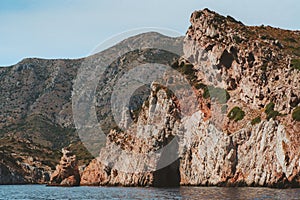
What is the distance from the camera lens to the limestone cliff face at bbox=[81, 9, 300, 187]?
8550cm

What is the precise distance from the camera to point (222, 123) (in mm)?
103375

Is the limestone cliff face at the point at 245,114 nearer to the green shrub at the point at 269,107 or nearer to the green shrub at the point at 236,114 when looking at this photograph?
the green shrub at the point at 236,114

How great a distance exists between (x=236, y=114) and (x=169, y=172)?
25.3m

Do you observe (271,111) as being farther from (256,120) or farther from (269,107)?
(256,120)

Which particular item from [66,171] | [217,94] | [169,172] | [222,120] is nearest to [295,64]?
[217,94]

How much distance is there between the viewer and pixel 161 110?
12044 cm

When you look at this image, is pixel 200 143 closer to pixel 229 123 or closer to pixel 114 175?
pixel 229 123

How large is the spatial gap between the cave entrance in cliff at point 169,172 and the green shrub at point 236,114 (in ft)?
57.5

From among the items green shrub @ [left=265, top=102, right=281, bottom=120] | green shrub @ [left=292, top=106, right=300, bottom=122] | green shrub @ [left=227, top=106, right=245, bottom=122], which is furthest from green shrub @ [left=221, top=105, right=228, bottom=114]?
green shrub @ [left=292, top=106, right=300, bottom=122]

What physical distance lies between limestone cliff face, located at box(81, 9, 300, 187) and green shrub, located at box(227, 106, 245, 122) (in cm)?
25

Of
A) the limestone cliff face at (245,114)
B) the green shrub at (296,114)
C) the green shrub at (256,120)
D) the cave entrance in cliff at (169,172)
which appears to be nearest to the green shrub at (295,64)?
the limestone cliff face at (245,114)

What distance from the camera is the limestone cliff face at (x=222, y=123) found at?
281 ft

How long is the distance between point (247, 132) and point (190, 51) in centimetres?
4317

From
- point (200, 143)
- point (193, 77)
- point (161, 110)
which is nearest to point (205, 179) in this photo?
point (200, 143)
